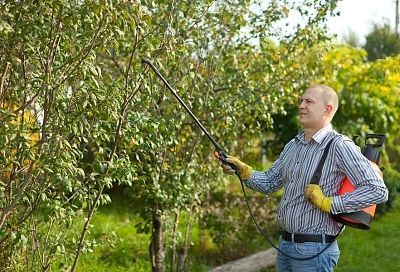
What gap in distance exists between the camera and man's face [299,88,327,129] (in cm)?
337

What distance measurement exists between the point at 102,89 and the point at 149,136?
2.62 feet

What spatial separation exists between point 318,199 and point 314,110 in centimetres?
51

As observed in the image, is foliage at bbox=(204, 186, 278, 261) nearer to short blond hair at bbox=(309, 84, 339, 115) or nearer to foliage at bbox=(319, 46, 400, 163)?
foliage at bbox=(319, 46, 400, 163)

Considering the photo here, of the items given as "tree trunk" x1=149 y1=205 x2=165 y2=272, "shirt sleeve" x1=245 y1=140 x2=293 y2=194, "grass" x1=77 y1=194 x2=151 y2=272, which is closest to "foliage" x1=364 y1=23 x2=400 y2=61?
"grass" x1=77 y1=194 x2=151 y2=272

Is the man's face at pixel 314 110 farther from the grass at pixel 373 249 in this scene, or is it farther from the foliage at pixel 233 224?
the foliage at pixel 233 224

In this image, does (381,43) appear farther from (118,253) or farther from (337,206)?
(337,206)

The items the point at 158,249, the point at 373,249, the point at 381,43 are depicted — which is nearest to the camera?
the point at 158,249

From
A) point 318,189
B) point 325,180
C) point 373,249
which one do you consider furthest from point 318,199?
point 373,249

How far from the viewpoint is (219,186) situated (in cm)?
664

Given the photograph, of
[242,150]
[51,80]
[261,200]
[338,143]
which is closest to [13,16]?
[51,80]

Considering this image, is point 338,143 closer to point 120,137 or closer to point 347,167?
point 347,167

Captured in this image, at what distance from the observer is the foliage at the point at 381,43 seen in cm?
2022

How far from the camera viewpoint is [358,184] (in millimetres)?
3143

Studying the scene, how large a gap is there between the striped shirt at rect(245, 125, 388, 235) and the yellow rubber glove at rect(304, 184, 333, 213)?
0.04m
